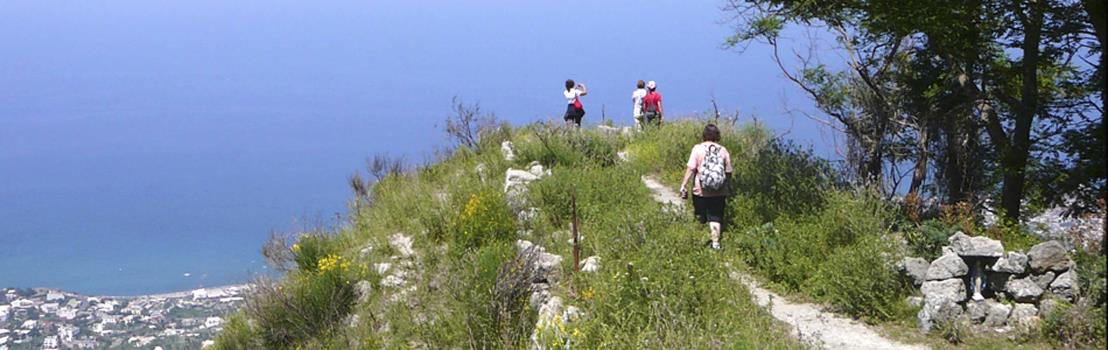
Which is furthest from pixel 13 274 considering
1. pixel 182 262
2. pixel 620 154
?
pixel 620 154

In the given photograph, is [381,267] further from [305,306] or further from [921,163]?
[921,163]

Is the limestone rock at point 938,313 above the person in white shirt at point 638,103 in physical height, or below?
below

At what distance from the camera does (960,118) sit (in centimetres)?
1311

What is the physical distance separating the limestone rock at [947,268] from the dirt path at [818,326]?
742 mm

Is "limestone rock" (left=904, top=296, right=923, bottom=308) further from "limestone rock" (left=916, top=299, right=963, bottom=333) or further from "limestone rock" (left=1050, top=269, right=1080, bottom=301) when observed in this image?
"limestone rock" (left=1050, top=269, right=1080, bottom=301)

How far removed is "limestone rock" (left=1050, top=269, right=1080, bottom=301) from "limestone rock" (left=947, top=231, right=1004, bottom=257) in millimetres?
474

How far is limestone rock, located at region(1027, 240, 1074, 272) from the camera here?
815 centimetres

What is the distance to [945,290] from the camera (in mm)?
8305

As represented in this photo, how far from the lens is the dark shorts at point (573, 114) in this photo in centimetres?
2003

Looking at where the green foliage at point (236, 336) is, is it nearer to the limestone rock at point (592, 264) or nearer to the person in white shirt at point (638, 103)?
the limestone rock at point (592, 264)

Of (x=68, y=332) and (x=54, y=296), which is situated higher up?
(x=54, y=296)

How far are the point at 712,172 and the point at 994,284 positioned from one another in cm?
326

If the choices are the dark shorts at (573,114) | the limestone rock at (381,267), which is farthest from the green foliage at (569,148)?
the limestone rock at (381,267)

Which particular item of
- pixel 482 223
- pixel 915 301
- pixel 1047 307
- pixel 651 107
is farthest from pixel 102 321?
pixel 1047 307
